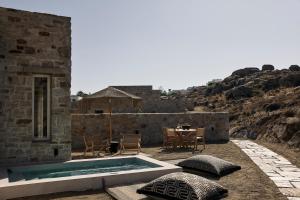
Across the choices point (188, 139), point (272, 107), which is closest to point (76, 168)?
point (188, 139)

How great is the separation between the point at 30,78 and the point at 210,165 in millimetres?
5451

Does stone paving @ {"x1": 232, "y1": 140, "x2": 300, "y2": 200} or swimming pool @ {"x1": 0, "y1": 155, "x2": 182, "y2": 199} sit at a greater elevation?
swimming pool @ {"x1": 0, "y1": 155, "x2": 182, "y2": 199}

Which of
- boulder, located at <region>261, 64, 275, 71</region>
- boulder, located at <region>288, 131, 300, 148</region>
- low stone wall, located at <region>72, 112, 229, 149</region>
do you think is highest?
boulder, located at <region>261, 64, 275, 71</region>

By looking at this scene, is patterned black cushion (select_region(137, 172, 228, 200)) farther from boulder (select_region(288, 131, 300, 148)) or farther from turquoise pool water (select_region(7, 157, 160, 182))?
boulder (select_region(288, 131, 300, 148))

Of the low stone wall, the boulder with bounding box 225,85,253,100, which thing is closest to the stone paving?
the low stone wall

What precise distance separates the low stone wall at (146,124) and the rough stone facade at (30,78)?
4.09 meters

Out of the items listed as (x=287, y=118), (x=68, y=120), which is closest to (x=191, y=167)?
(x=68, y=120)

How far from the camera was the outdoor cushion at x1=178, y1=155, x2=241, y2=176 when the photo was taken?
26.2 ft

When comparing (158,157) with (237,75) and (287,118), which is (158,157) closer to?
(287,118)

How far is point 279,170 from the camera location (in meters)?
8.41

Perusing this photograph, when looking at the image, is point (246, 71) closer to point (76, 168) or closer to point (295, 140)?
point (295, 140)

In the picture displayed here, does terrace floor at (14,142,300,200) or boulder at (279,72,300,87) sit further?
boulder at (279,72,300,87)

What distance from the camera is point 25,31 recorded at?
895 cm

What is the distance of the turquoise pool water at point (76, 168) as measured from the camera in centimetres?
777
